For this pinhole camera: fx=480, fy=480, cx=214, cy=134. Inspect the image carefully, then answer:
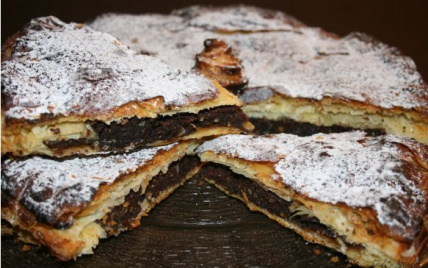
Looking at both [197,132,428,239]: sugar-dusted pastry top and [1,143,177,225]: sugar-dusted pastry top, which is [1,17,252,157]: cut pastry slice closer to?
[1,143,177,225]: sugar-dusted pastry top

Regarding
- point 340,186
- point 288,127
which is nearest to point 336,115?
point 288,127

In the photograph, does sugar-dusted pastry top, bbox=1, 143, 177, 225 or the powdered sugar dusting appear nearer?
sugar-dusted pastry top, bbox=1, 143, 177, 225

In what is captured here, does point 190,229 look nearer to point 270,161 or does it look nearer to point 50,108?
point 270,161

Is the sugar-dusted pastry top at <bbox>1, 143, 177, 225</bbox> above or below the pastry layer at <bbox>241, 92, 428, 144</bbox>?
above

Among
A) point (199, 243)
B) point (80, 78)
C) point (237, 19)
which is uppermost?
point (80, 78)

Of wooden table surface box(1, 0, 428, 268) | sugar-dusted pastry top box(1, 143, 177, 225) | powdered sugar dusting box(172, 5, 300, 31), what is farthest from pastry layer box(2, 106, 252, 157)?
powdered sugar dusting box(172, 5, 300, 31)

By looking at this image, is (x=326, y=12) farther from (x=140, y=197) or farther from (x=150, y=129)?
(x=140, y=197)

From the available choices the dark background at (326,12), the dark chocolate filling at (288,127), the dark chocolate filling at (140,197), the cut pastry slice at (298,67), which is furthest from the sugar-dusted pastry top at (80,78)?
the dark background at (326,12)

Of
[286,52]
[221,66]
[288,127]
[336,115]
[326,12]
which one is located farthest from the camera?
[326,12]
